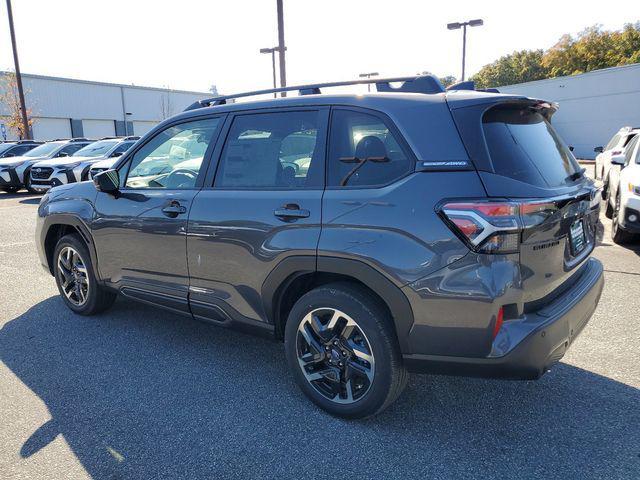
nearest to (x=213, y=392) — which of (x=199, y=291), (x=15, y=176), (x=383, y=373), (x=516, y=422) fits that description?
(x=199, y=291)

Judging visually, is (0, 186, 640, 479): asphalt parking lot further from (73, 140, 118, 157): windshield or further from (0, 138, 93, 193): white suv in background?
(0, 138, 93, 193): white suv in background

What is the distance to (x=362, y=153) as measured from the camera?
9.12ft

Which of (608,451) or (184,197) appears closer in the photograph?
(608,451)

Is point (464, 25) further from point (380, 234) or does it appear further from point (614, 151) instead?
point (380, 234)

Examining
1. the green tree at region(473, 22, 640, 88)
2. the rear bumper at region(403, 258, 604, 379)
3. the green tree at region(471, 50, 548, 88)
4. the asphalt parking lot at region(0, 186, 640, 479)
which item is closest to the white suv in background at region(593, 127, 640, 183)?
the asphalt parking lot at region(0, 186, 640, 479)

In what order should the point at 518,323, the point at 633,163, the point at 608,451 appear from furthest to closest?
the point at 633,163 → the point at 608,451 → the point at 518,323

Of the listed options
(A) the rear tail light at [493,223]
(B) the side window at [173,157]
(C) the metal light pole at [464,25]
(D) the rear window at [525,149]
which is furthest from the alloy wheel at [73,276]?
(C) the metal light pole at [464,25]

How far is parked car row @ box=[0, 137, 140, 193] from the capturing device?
47.4 ft

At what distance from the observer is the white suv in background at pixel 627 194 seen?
645 cm

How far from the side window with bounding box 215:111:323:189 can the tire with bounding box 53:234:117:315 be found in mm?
1842

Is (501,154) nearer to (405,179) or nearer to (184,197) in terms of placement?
(405,179)

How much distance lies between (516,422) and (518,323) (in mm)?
Answer: 836

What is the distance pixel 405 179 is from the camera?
101 inches

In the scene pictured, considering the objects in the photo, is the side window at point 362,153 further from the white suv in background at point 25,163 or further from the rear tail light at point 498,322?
the white suv in background at point 25,163
